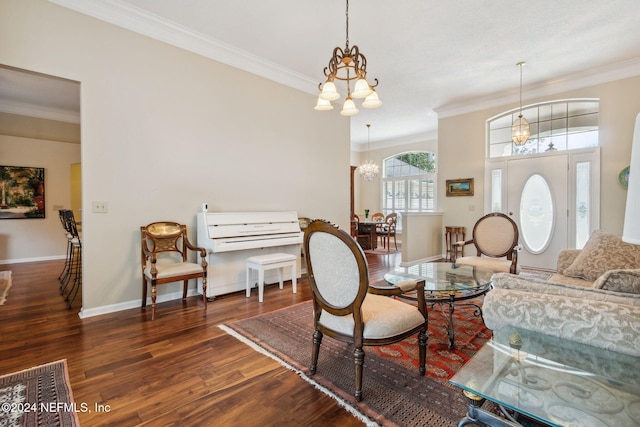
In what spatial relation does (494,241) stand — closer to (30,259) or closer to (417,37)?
(417,37)

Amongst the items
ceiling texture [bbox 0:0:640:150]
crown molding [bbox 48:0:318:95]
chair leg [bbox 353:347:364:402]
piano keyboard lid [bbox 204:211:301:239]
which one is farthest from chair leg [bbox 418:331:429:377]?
crown molding [bbox 48:0:318:95]

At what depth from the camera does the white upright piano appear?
3.51m

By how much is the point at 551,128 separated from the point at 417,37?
3.21 meters

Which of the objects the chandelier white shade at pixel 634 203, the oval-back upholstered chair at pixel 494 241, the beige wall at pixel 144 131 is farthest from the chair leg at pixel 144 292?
the chandelier white shade at pixel 634 203

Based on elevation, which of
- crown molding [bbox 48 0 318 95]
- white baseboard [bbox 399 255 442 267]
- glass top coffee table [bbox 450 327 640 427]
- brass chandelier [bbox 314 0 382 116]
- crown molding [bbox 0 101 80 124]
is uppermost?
crown molding [bbox 48 0 318 95]

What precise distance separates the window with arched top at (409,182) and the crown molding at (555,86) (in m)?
2.74

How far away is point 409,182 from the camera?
9250 mm

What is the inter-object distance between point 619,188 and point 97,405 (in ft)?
21.1

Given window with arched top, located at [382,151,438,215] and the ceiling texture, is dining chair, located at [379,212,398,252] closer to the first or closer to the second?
window with arched top, located at [382,151,438,215]

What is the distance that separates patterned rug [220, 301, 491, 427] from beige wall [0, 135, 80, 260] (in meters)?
5.81

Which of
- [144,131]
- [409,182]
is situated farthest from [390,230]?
[144,131]

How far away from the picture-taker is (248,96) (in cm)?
414

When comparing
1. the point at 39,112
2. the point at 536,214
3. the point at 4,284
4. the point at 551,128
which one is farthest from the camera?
the point at 39,112

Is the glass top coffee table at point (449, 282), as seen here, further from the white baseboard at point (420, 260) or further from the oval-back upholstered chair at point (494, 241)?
the white baseboard at point (420, 260)
